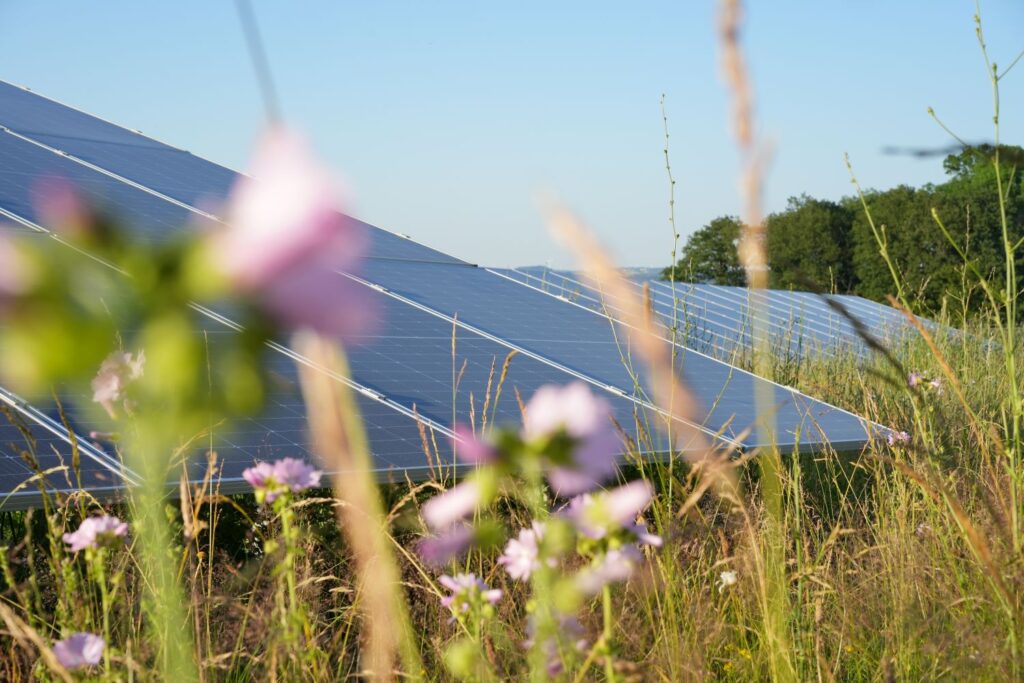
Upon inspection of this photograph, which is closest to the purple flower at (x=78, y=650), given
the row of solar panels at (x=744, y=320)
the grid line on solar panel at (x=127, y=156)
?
the grid line on solar panel at (x=127, y=156)

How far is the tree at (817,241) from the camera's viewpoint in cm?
3309

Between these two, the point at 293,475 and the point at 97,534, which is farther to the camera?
the point at 97,534

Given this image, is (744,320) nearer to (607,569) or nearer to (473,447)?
(607,569)

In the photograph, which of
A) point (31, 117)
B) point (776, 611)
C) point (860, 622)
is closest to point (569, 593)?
point (776, 611)

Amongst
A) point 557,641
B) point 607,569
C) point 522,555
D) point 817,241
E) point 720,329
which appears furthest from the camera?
point 817,241

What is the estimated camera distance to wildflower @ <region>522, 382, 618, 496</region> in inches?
22.9

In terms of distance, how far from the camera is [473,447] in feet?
1.71

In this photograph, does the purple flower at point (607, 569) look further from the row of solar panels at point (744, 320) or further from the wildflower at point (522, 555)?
the row of solar panels at point (744, 320)

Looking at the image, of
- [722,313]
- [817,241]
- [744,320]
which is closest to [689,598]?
[744,320]

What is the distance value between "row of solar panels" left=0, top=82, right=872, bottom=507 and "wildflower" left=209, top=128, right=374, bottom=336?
2.17 m

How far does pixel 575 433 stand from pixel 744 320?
11954 mm

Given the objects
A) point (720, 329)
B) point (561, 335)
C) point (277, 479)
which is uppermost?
point (277, 479)

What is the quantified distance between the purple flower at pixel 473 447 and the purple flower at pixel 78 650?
125 centimetres

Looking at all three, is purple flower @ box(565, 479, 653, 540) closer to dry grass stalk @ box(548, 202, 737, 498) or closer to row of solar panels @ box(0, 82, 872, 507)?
dry grass stalk @ box(548, 202, 737, 498)
